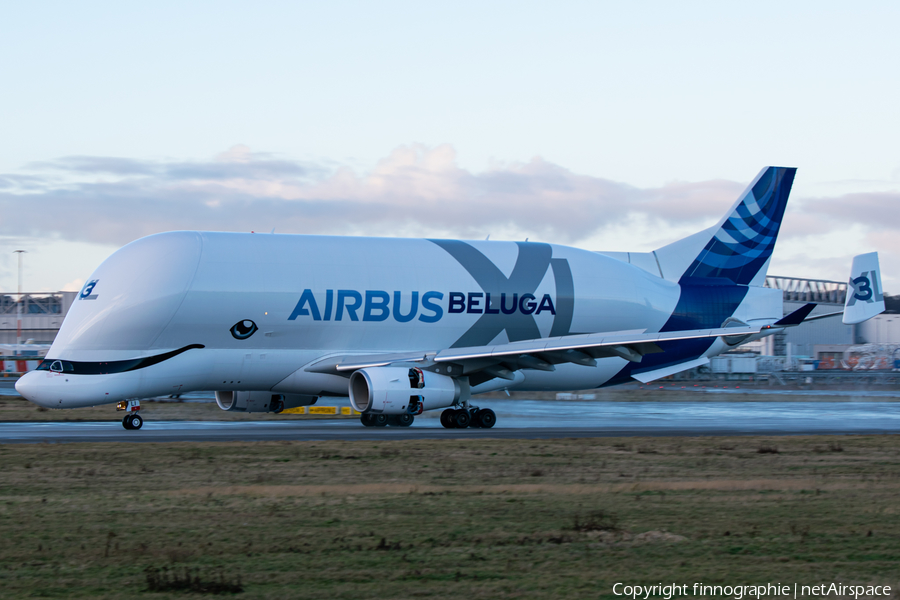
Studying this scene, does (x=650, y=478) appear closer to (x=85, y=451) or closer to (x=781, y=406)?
(x=85, y=451)

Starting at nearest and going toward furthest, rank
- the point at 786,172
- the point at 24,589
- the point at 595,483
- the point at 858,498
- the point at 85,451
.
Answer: the point at 24,589
the point at 858,498
the point at 595,483
the point at 85,451
the point at 786,172

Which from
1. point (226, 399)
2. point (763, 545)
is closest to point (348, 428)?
point (226, 399)

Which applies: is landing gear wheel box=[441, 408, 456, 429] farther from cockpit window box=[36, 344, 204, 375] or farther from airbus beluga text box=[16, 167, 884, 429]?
cockpit window box=[36, 344, 204, 375]

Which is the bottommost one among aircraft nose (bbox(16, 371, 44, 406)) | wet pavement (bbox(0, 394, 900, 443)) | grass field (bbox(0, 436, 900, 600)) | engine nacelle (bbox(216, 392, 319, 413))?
wet pavement (bbox(0, 394, 900, 443))

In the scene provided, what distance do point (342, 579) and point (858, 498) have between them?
950 cm

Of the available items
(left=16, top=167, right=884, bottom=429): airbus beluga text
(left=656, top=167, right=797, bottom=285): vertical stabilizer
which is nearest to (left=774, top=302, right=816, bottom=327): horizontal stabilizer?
(left=16, top=167, right=884, bottom=429): airbus beluga text

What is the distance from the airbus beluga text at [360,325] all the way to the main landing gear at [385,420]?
0.18 ft

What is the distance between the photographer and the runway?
88.4ft

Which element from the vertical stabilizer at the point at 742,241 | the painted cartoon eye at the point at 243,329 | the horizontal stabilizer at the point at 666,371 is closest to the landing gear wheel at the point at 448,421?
the painted cartoon eye at the point at 243,329

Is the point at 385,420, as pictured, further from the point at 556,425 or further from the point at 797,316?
the point at 797,316

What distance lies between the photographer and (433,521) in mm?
12852

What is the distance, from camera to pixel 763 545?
11328 mm

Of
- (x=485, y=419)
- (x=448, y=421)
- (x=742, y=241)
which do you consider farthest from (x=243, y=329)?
(x=742, y=241)

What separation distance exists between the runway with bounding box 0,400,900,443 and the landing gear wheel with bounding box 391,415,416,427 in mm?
491
